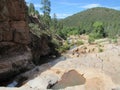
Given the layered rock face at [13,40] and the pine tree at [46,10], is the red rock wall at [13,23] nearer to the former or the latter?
the layered rock face at [13,40]

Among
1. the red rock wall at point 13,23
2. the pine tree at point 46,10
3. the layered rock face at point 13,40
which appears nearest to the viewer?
the layered rock face at point 13,40

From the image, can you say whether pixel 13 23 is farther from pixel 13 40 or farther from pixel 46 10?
pixel 46 10

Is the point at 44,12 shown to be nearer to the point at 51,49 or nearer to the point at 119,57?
the point at 51,49

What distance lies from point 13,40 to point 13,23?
2180 millimetres

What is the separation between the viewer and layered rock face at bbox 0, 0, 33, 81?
32.2m

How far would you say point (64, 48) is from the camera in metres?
72.8

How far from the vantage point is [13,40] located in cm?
3534

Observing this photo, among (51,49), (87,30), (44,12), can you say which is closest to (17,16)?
(51,49)

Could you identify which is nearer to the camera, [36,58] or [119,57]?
[119,57]

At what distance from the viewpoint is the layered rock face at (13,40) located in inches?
1268

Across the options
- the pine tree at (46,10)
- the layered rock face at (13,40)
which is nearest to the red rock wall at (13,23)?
the layered rock face at (13,40)

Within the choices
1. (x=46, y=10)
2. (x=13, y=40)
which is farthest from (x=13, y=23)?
(x=46, y=10)

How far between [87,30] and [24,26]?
132 metres

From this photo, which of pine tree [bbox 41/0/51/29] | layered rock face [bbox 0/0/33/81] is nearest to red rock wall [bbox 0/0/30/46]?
layered rock face [bbox 0/0/33/81]
